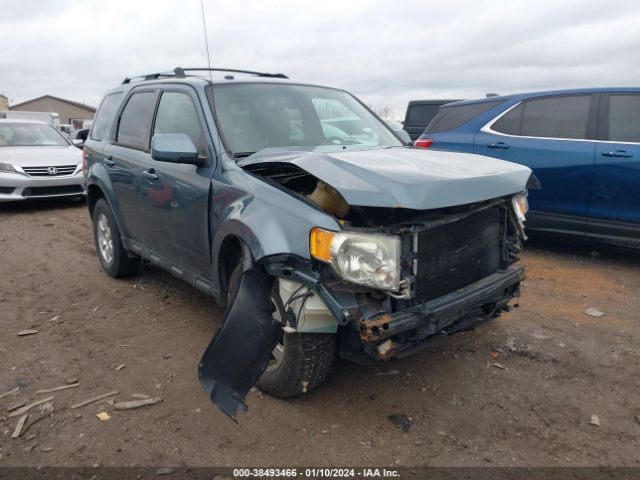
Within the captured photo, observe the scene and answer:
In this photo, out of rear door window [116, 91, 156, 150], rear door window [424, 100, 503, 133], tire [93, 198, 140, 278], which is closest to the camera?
rear door window [116, 91, 156, 150]

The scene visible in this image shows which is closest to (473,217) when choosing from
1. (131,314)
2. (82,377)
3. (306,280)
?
(306,280)

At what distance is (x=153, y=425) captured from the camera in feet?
9.36

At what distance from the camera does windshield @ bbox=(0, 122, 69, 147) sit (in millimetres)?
9953

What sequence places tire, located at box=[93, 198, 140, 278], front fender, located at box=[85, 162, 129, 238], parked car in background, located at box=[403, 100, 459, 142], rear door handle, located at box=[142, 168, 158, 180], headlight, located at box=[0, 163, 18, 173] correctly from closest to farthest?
rear door handle, located at box=[142, 168, 158, 180] → front fender, located at box=[85, 162, 129, 238] → tire, located at box=[93, 198, 140, 278] → headlight, located at box=[0, 163, 18, 173] → parked car in background, located at box=[403, 100, 459, 142]

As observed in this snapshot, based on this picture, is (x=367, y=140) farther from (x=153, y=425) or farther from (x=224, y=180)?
(x=153, y=425)

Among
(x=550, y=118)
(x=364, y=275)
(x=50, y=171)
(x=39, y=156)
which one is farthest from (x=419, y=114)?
(x=364, y=275)

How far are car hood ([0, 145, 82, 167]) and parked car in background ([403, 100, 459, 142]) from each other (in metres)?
7.09

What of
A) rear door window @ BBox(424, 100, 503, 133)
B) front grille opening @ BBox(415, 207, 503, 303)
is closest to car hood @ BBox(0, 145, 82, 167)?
rear door window @ BBox(424, 100, 503, 133)

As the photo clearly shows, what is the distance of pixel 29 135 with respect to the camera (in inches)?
403

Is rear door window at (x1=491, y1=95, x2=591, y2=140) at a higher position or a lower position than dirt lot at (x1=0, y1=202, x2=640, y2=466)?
higher

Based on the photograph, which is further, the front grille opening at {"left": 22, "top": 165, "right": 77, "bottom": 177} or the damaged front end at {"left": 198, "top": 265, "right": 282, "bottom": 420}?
the front grille opening at {"left": 22, "top": 165, "right": 77, "bottom": 177}

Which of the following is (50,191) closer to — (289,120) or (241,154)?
(289,120)

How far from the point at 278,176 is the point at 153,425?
158cm

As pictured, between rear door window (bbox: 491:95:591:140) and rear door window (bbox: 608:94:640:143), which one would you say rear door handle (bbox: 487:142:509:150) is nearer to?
rear door window (bbox: 491:95:591:140)
